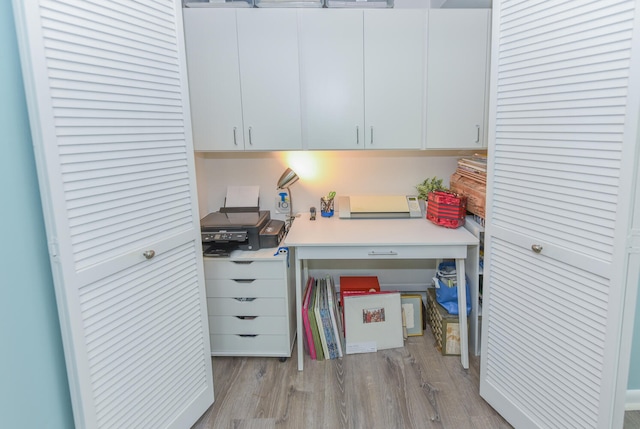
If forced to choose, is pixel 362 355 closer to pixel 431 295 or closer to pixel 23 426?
pixel 431 295

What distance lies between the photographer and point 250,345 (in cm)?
249

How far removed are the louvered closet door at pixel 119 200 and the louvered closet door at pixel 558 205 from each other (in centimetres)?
141

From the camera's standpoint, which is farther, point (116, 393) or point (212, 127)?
point (212, 127)

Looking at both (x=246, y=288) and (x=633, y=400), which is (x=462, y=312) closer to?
(x=633, y=400)

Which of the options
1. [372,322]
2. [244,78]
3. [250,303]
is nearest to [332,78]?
[244,78]

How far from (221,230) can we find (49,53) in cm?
134

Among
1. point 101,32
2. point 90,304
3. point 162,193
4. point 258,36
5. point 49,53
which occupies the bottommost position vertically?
point 90,304

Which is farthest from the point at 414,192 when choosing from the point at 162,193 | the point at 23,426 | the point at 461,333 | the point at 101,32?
the point at 23,426

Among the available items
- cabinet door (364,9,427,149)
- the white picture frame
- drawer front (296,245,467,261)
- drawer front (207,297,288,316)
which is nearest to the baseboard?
drawer front (296,245,467,261)

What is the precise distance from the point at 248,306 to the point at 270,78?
1340 millimetres

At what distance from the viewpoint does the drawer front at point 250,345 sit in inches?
97.3

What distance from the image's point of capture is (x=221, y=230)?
242 cm

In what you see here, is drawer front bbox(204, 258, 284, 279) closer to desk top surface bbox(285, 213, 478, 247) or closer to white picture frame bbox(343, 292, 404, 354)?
desk top surface bbox(285, 213, 478, 247)

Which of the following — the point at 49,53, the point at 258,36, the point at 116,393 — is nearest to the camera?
the point at 49,53
